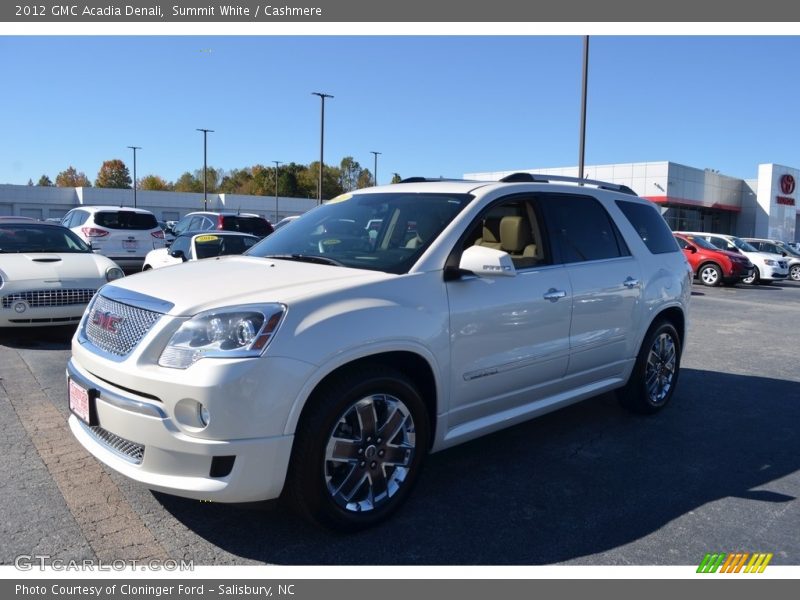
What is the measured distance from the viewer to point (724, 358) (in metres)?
8.47

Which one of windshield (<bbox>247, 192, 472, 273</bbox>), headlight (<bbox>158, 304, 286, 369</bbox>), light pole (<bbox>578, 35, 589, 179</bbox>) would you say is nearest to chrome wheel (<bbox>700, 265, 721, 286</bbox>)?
light pole (<bbox>578, 35, 589, 179</bbox>)

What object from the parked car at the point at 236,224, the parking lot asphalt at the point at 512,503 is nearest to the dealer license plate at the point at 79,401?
the parking lot asphalt at the point at 512,503

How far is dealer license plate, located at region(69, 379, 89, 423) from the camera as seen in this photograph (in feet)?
11.3

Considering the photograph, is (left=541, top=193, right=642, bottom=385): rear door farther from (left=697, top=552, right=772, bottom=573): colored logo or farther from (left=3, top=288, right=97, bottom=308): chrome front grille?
(left=3, top=288, right=97, bottom=308): chrome front grille

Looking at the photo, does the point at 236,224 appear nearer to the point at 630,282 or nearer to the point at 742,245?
the point at 630,282

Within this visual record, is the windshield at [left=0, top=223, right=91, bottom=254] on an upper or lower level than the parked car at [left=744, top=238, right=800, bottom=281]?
upper

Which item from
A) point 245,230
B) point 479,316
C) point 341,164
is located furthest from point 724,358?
point 341,164

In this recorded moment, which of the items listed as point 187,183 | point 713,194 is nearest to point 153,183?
point 187,183

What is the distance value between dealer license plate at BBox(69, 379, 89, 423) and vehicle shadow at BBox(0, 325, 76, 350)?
14.4ft

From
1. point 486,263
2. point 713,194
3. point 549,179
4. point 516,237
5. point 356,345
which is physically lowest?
point 356,345

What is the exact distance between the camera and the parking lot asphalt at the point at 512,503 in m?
3.24

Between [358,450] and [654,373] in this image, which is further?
[654,373]

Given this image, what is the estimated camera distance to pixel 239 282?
3545 millimetres

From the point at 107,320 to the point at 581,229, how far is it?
3279 millimetres
